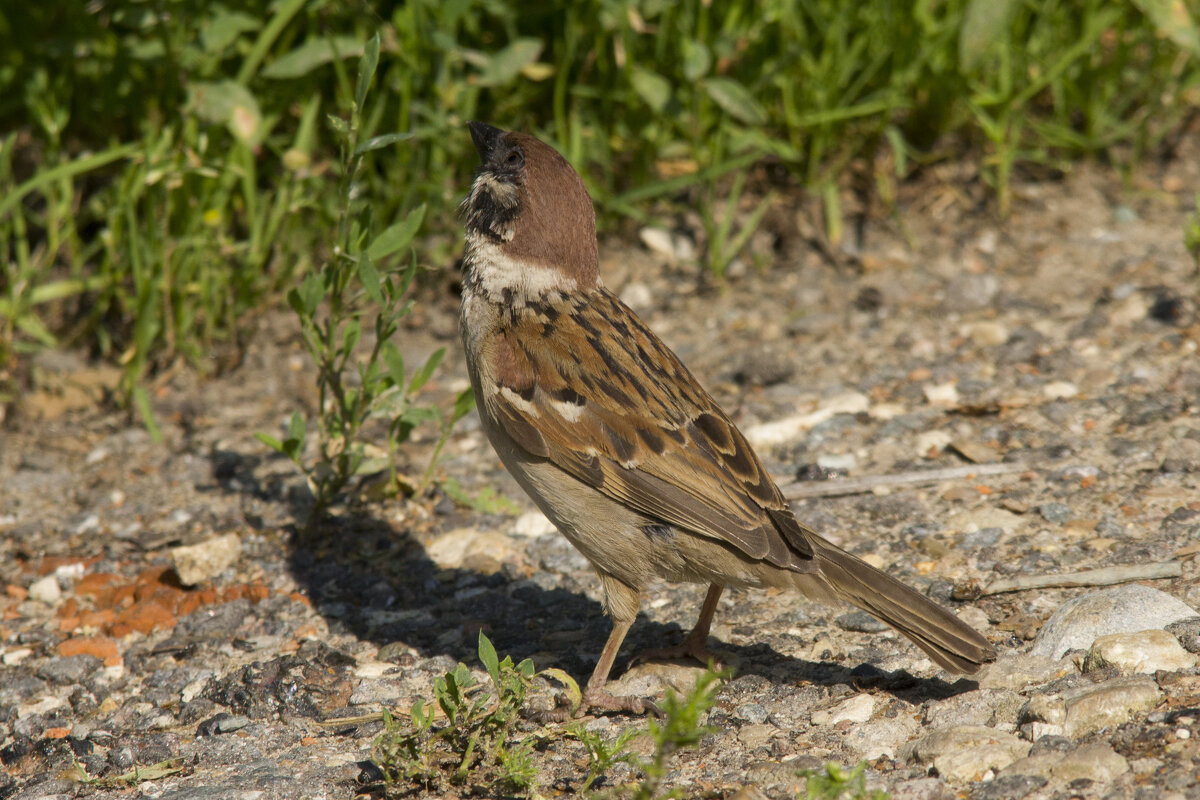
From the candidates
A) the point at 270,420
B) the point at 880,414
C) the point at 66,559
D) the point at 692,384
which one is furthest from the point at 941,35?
the point at 66,559

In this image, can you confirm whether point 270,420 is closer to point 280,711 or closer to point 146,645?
point 146,645

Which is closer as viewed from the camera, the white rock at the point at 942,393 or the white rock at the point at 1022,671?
the white rock at the point at 1022,671

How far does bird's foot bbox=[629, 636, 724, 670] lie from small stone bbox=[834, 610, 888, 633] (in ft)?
1.45

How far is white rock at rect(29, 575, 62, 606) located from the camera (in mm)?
4543

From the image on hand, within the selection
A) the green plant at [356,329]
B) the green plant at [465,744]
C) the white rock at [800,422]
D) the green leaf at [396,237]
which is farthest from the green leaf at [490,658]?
the white rock at [800,422]

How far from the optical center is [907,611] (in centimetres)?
350

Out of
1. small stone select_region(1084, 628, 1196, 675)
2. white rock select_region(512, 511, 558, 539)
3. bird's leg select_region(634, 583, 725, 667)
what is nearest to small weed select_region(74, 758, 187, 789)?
bird's leg select_region(634, 583, 725, 667)

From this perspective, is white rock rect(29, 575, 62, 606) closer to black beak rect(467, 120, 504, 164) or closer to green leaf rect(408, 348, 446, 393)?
green leaf rect(408, 348, 446, 393)

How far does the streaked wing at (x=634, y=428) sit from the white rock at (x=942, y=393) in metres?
1.66

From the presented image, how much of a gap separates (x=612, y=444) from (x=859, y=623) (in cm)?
104

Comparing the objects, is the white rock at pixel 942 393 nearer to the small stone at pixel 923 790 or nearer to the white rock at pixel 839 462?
the white rock at pixel 839 462

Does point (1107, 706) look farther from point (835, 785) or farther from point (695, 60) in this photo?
point (695, 60)

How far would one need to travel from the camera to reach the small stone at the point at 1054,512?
4339 mm

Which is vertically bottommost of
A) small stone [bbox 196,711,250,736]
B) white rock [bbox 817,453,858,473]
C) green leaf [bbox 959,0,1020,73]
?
small stone [bbox 196,711,250,736]
